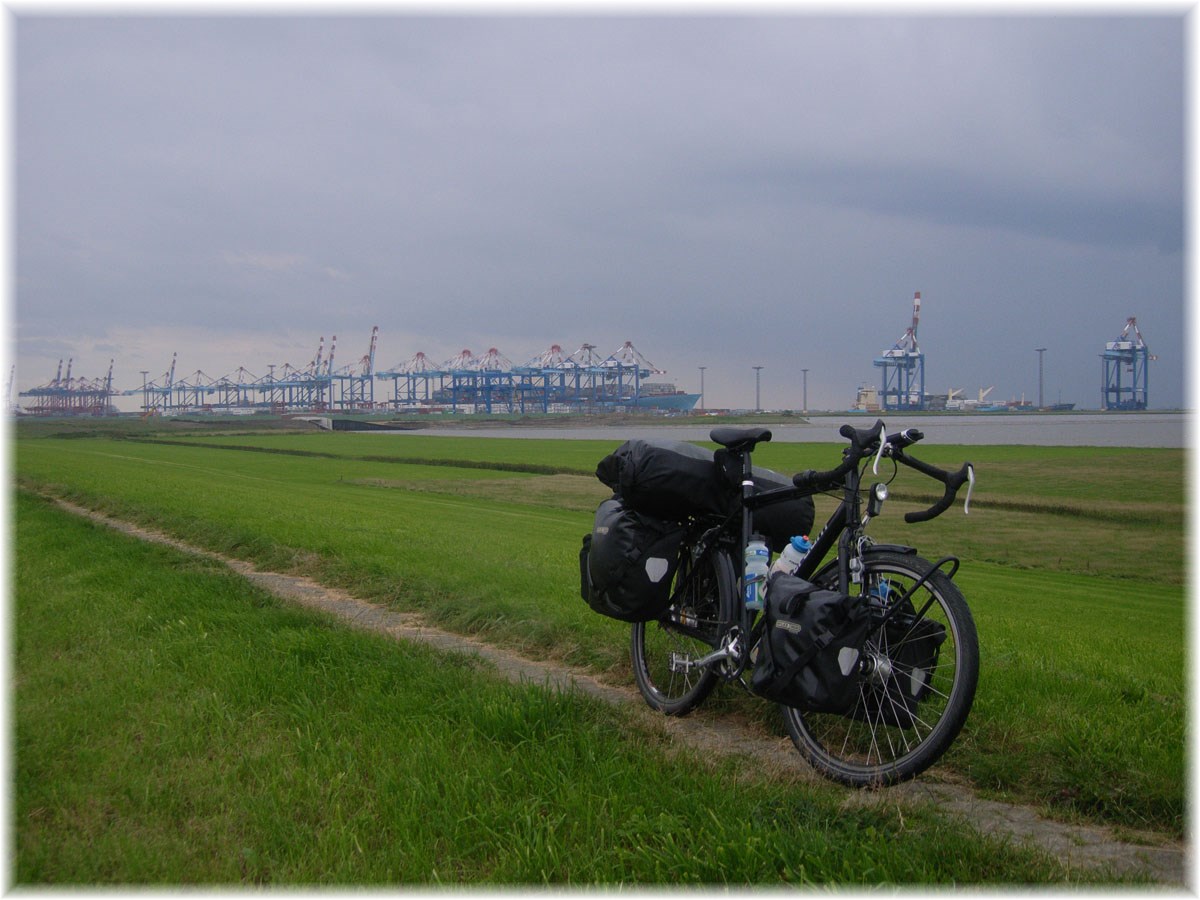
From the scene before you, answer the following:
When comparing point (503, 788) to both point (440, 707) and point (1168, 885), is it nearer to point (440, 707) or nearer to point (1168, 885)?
point (440, 707)

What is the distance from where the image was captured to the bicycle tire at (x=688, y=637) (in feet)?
15.9

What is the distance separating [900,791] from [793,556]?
1.08 metres

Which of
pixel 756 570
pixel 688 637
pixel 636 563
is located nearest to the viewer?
pixel 756 570

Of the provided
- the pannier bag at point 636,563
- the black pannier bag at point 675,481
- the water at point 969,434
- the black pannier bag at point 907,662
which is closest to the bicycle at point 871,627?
the black pannier bag at point 907,662

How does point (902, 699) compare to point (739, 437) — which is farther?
point (739, 437)

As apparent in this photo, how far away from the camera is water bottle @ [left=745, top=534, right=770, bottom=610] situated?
4.61m

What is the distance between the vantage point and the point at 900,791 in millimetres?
3873

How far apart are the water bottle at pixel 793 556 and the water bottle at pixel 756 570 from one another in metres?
0.11

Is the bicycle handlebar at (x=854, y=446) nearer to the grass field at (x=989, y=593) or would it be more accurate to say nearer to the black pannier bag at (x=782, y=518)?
the black pannier bag at (x=782, y=518)

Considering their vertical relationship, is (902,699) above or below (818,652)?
below

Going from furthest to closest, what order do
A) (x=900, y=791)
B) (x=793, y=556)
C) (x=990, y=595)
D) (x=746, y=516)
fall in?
(x=990, y=595) < (x=746, y=516) < (x=793, y=556) < (x=900, y=791)

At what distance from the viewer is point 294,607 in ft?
24.5

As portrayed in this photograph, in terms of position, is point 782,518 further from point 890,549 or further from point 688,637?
point 890,549

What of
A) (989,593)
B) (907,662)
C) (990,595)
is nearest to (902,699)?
(907,662)
